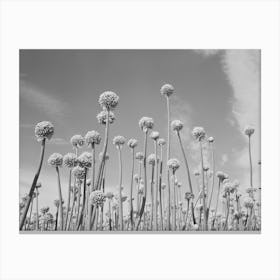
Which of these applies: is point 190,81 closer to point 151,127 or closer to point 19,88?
point 151,127

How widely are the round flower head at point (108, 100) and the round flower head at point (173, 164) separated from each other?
2.09 feet

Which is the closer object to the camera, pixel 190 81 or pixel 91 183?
pixel 91 183

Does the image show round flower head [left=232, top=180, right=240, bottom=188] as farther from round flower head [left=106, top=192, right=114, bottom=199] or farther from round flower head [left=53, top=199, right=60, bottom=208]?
round flower head [left=53, top=199, right=60, bottom=208]

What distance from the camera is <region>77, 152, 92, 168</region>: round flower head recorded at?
380 cm

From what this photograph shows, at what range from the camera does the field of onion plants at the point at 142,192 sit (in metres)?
3.81

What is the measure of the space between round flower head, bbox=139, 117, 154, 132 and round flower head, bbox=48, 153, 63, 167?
71cm

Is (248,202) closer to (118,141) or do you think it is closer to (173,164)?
(173,164)

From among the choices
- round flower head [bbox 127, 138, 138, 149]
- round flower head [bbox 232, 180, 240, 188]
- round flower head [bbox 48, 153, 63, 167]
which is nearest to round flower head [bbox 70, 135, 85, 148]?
round flower head [bbox 48, 153, 63, 167]

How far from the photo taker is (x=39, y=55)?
4039 millimetres

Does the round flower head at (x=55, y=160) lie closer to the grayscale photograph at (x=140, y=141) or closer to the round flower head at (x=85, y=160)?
the grayscale photograph at (x=140, y=141)
